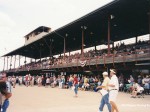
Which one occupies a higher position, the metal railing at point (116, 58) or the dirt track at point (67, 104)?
the metal railing at point (116, 58)

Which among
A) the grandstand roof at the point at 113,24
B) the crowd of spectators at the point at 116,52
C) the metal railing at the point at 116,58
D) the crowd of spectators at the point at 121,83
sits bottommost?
the crowd of spectators at the point at 121,83

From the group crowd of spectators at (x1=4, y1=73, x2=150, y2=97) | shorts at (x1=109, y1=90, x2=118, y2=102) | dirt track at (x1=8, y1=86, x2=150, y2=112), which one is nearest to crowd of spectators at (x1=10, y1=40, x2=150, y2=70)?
crowd of spectators at (x1=4, y1=73, x2=150, y2=97)

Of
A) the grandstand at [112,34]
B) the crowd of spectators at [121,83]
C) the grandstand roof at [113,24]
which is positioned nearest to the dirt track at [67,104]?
the crowd of spectators at [121,83]

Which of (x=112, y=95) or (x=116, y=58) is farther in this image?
(x=116, y=58)

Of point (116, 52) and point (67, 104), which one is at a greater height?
point (116, 52)

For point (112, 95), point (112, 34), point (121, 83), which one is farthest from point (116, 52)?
point (112, 95)

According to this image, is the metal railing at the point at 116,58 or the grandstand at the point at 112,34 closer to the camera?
the metal railing at the point at 116,58

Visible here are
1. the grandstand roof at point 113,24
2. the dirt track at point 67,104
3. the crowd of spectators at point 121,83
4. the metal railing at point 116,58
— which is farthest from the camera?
the grandstand roof at point 113,24

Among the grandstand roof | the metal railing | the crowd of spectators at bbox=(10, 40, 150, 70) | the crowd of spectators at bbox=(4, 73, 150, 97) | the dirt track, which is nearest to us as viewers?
the dirt track

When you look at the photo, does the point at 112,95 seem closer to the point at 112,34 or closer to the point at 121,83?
the point at 121,83

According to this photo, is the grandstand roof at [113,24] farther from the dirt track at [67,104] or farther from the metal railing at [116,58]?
the dirt track at [67,104]

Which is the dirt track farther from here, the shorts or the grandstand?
the grandstand

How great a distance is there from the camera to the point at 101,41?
42781 millimetres

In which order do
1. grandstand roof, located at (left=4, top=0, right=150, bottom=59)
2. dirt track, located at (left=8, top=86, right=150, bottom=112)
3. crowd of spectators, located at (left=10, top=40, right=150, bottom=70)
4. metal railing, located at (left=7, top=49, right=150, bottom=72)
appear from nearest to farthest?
dirt track, located at (left=8, top=86, right=150, bottom=112)
metal railing, located at (left=7, top=49, right=150, bottom=72)
crowd of spectators, located at (left=10, top=40, right=150, bottom=70)
grandstand roof, located at (left=4, top=0, right=150, bottom=59)
